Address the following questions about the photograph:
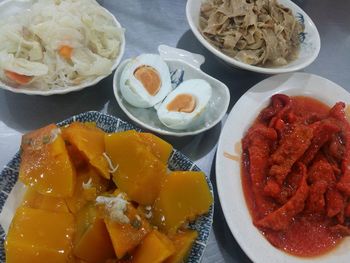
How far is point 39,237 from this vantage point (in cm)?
122

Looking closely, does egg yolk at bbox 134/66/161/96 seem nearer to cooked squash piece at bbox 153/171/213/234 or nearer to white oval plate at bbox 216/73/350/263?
white oval plate at bbox 216/73/350/263

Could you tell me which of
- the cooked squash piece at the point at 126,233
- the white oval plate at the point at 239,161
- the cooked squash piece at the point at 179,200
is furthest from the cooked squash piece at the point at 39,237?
the white oval plate at the point at 239,161

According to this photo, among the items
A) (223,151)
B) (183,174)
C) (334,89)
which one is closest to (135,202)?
(183,174)

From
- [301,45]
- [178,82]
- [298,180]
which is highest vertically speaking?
[301,45]

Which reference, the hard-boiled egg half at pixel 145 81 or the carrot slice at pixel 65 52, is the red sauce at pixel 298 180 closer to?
the hard-boiled egg half at pixel 145 81

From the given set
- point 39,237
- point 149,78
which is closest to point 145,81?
point 149,78

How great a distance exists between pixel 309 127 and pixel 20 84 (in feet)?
4.26

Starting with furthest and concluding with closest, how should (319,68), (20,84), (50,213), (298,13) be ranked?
1. (319,68)
2. (298,13)
3. (20,84)
4. (50,213)

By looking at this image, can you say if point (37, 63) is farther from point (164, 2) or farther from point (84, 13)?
point (164, 2)

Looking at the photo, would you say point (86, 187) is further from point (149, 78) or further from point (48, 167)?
point (149, 78)

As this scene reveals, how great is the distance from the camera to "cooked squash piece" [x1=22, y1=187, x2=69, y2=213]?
1309 millimetres

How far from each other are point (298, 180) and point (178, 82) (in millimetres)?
727

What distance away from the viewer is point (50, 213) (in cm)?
128

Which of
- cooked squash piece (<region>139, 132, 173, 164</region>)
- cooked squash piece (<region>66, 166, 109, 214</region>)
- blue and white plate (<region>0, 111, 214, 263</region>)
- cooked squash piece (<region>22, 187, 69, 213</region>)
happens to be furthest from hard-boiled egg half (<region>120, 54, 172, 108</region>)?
cooked squash piece (<region>22, 187, 69, 213</region>)
